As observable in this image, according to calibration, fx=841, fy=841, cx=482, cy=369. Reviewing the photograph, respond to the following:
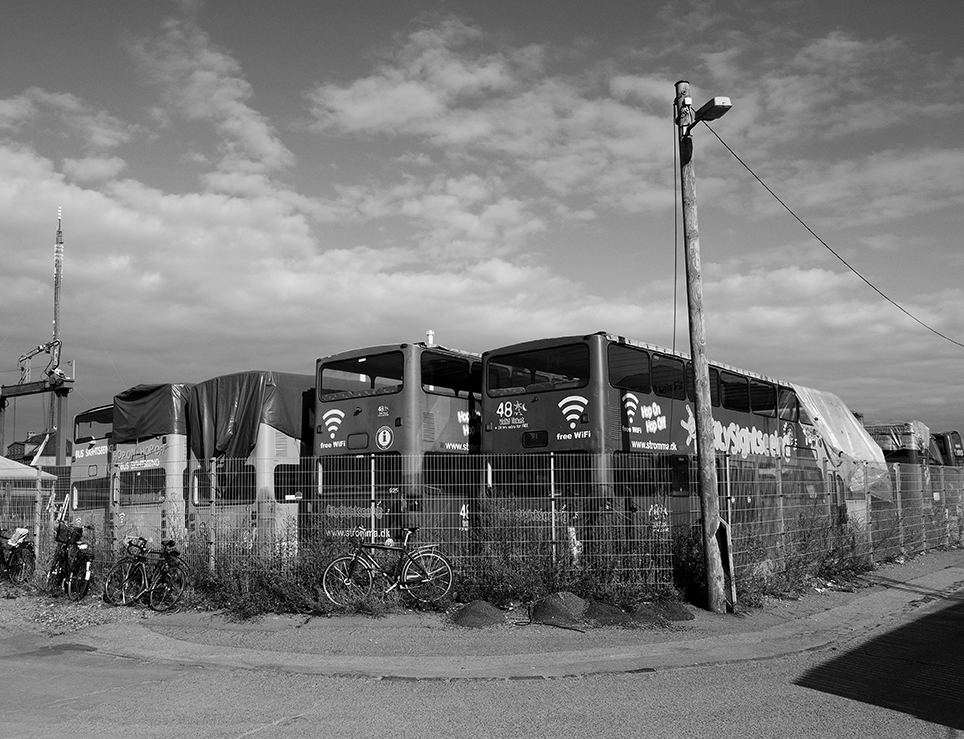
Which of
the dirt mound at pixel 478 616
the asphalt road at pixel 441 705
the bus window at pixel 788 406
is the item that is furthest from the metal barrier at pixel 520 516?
the bus window at pixel 788 406

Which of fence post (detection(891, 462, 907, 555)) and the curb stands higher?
fence post (detection(891, 462, 907, 555))

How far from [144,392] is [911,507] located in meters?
16.5

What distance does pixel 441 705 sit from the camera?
706 centimetres

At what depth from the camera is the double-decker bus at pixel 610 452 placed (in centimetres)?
1141

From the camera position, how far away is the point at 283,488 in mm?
13641

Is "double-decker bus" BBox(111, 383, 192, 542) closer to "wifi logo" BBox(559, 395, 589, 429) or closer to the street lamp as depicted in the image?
"wifi logo" BBox(559, 395, 589, 429)

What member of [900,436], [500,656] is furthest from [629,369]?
[900,436]

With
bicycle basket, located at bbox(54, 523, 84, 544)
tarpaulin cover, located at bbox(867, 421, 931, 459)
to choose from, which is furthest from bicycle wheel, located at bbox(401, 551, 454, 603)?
tarpaulin cover, located at bbox(867, 421, 931, 459)

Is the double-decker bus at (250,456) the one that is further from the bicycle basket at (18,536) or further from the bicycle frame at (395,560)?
the bicycle basket at (18,536)

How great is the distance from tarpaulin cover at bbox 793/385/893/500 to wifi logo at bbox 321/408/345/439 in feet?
31.0

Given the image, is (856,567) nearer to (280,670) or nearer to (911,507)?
(911,507)

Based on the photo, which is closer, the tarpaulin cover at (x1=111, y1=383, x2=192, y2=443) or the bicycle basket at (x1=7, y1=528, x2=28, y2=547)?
the bicycle basket at (x1=7, y1=528, x2=28, y2=547)

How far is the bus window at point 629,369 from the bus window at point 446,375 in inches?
127

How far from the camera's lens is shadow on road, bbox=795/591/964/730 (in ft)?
22.4
